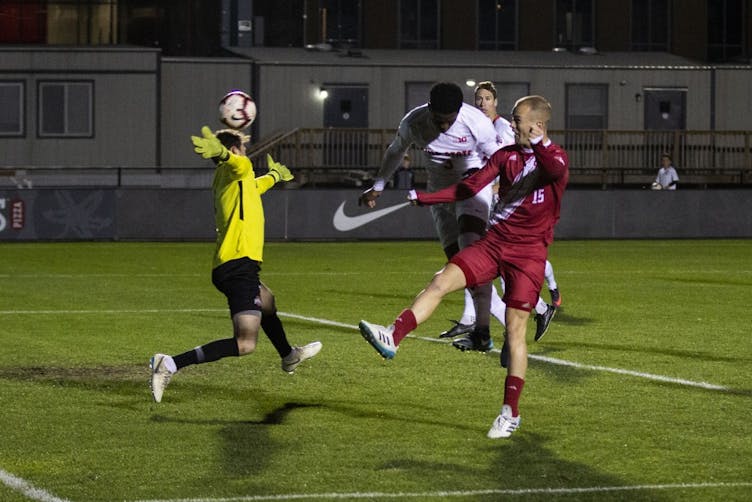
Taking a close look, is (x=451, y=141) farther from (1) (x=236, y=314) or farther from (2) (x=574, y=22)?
(2) (x=574, y=22)

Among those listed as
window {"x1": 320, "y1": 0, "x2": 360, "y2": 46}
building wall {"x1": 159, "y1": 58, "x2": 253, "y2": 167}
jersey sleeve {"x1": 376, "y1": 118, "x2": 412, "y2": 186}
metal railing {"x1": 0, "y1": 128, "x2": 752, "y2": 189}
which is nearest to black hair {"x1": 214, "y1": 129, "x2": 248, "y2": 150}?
jersey sleeve {"x1": 376, "y1": 118, "x2": 412, "y2": 186}

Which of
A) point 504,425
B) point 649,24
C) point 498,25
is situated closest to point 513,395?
point 504,425

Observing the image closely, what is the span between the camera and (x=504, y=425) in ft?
27.7

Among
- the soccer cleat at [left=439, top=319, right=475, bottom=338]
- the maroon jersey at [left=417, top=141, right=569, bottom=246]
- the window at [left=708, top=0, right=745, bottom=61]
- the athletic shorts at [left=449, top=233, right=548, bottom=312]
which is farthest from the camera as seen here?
the window at [left=708, top=0, right=745, bottom=61]

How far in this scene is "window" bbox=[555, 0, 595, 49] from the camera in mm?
54969

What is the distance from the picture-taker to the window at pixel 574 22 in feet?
180

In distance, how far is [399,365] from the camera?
11.8 meters

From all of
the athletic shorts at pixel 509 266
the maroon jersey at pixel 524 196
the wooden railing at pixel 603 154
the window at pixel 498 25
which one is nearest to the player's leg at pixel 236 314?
the athletic shorts at pixel 509 266

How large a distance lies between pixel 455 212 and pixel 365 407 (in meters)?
3.07

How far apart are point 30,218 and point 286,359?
22.3 m

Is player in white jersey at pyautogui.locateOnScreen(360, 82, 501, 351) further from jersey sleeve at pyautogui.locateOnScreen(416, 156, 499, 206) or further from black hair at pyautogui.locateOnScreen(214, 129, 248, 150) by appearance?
jersey sleeve at pyautogui.locateOnScreen(416, 156, 499, 206)

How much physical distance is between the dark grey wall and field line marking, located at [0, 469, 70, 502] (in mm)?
24472

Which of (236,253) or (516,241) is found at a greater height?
(516,241)

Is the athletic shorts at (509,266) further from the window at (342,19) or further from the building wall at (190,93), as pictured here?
the window at (342,19)
